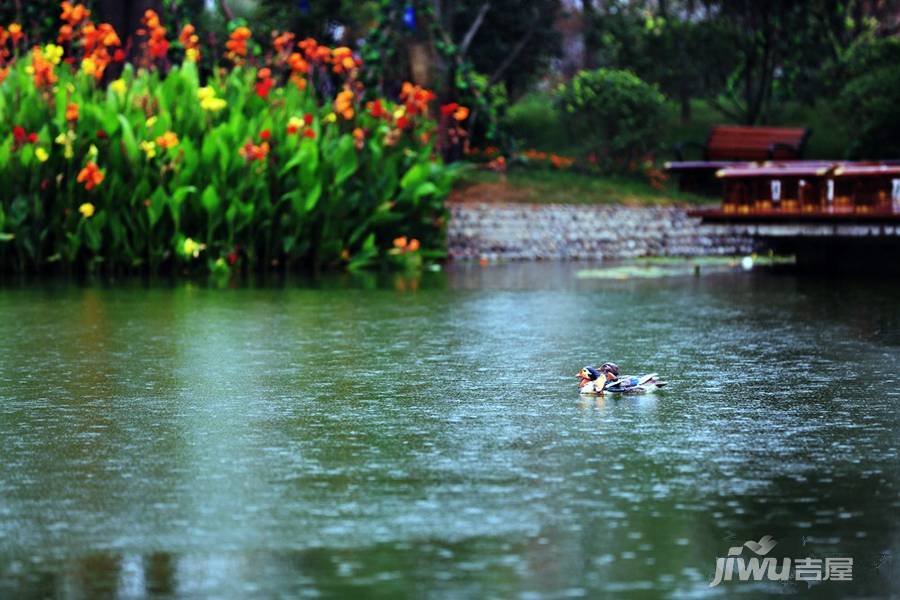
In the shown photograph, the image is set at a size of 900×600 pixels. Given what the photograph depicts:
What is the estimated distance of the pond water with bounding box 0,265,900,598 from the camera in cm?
591

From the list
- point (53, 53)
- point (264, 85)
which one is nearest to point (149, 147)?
point (53, 53)

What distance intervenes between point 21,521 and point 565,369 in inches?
195

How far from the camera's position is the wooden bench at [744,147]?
90.8 feet

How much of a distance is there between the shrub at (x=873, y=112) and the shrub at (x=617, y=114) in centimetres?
291

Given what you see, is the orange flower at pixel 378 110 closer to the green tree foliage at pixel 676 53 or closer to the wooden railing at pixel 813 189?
the wooden railing at pixel 813 189

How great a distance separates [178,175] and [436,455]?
13.4m

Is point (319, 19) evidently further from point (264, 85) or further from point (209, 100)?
point (209, 100)

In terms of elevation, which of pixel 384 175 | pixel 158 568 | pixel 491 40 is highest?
pixel 491 40

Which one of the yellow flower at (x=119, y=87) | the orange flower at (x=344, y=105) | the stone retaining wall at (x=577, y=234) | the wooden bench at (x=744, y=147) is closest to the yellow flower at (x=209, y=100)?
the yellow flower at (x=119, y=87)

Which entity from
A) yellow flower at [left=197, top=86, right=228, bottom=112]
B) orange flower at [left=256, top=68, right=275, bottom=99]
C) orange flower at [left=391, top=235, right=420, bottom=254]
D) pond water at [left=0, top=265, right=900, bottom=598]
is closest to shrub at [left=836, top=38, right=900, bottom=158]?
orange flower at [left=391, top=235, right=420, bottom=254]

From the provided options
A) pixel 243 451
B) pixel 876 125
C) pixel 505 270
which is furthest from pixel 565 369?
pixel 876 125

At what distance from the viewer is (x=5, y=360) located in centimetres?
1161

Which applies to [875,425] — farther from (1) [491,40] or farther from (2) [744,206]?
(1) [491,40]

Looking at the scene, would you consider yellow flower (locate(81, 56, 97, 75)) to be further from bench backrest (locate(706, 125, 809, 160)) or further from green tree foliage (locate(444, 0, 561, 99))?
green tree foliage (locate(444, 0, 561, 99))
